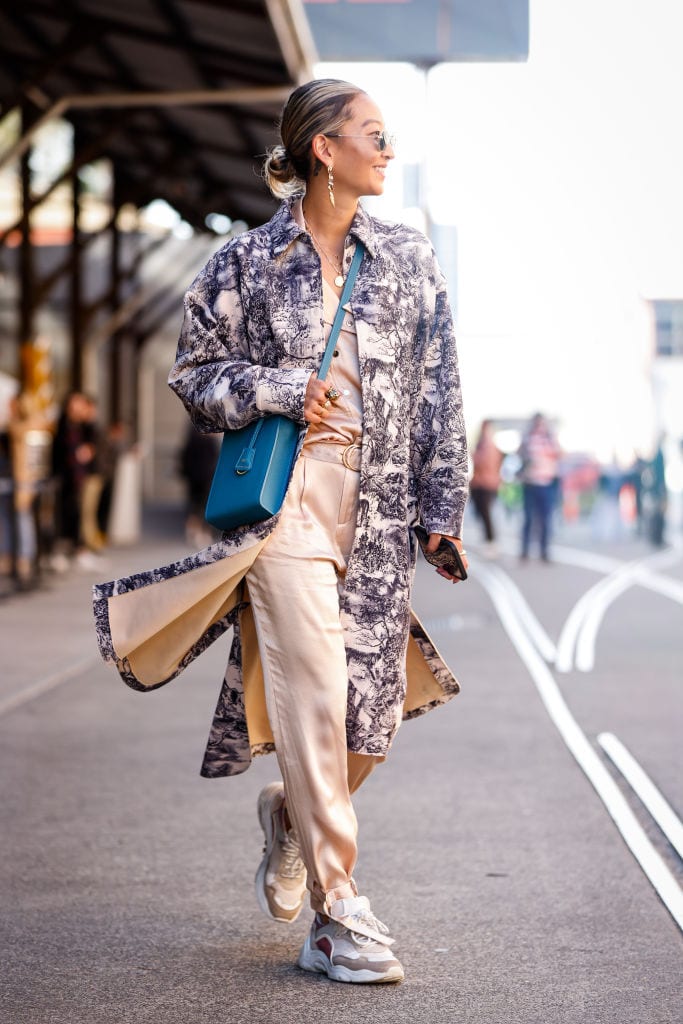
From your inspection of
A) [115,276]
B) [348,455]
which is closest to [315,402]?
[348,455]

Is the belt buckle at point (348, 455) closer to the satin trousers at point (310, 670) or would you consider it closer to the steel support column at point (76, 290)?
the satin trousers at point (310, 670)

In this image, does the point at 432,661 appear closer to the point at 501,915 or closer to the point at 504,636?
the point at 501,915

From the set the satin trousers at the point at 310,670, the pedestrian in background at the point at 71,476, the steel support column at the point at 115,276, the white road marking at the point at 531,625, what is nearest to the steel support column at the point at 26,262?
the pedestrian in background at the point at 71,476

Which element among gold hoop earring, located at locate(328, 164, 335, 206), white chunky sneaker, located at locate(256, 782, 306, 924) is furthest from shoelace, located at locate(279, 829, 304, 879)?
gold hoop earring, located at locate(328, 164, 335, 206)

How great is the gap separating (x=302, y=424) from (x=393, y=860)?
70.7 inches

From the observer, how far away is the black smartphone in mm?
3936

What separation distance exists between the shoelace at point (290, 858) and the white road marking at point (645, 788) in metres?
1.47

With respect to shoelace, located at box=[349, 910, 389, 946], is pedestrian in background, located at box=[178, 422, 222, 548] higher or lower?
higher

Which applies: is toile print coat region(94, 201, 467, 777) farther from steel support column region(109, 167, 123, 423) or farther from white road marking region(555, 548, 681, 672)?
steel support column region(109, 167, 123, 423)

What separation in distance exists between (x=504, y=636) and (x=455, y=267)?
42.9 ft

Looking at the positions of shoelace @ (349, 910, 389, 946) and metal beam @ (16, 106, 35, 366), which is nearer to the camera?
shoelace @ (349, 910, 389, 946)

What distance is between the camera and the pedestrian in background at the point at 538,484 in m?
20.8

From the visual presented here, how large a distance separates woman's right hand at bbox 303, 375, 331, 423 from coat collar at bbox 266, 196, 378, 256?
0.39 meters

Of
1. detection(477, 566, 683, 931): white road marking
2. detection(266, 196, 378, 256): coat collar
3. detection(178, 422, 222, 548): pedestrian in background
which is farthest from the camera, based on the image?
detection(178, 422, 222, 548): pedestrian in background
